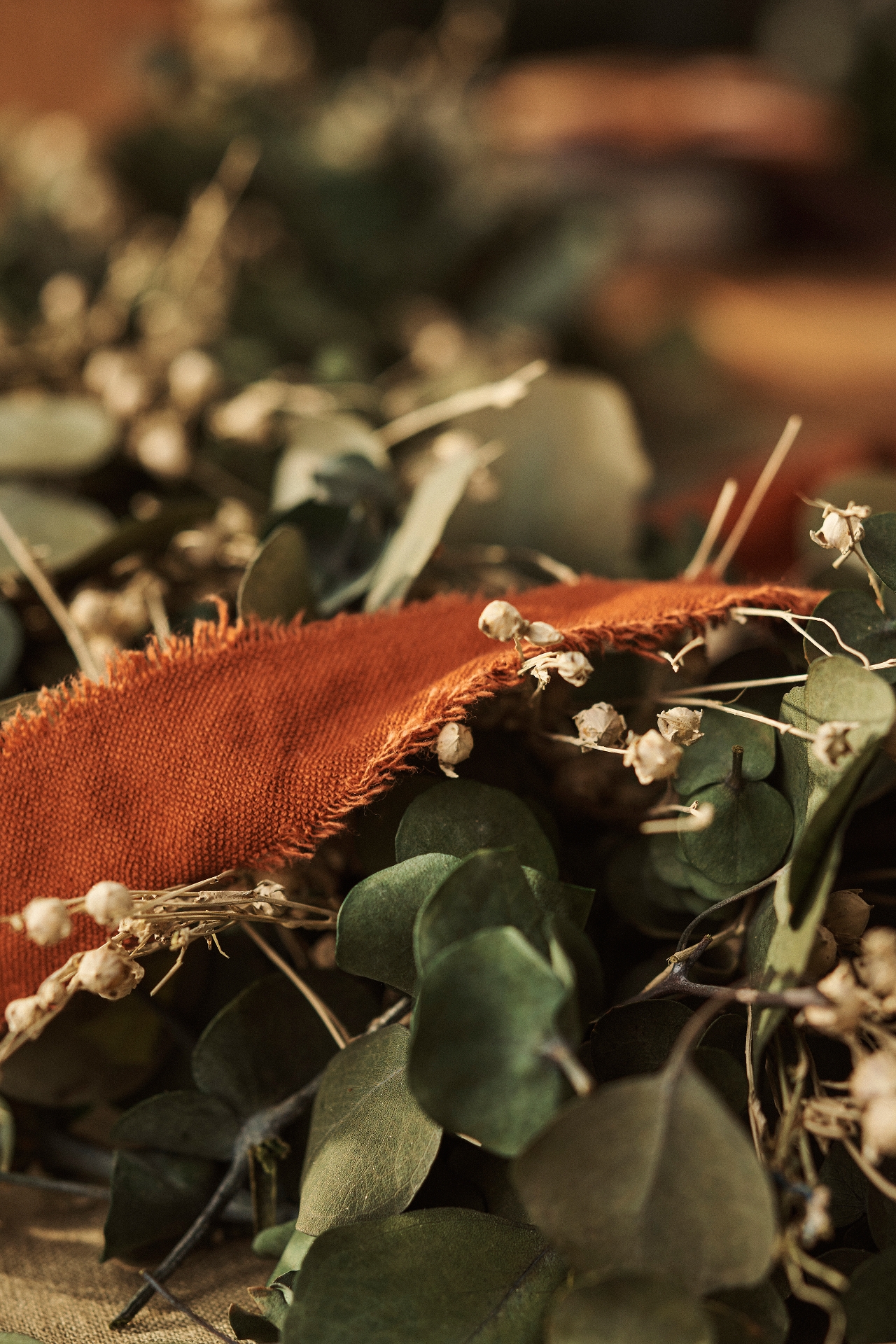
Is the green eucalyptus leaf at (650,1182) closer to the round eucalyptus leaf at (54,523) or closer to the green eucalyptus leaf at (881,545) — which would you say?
the green eucalyptus leaf at (881,545)

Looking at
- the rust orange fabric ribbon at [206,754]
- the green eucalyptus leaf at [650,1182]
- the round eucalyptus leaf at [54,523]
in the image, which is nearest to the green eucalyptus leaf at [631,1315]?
the green eucalyptus leaf at [650,1182]

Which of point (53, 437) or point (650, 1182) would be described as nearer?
point (650, 1182)

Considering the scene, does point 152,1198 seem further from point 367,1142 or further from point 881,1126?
point 881,1126

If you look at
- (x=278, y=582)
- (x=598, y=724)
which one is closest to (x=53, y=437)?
(x=278, y=582)

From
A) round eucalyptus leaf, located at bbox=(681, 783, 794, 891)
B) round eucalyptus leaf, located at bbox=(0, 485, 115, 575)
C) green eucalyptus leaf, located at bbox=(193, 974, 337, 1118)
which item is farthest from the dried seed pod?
round eucalyptus leaf, located at bbox=(0, 485, 115, 575)

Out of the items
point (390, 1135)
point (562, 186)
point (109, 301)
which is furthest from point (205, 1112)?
point (562, 186)

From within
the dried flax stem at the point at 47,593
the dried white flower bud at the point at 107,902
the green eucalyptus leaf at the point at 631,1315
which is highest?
the dried flax stem at the point at 47,593

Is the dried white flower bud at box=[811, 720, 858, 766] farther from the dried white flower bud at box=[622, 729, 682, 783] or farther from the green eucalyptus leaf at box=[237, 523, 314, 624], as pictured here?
the green eucalyptus leaf at box=[237, 523, 314, 624]
